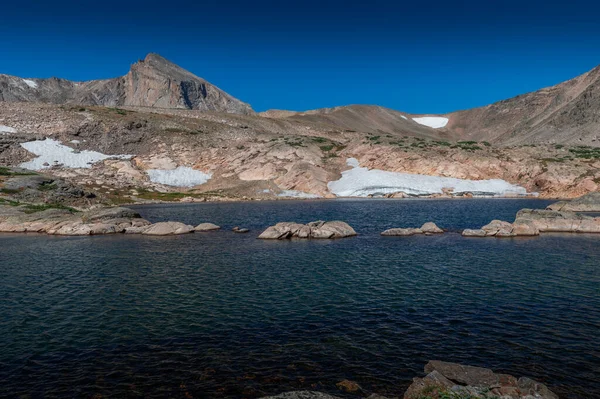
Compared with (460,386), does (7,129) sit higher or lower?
higher

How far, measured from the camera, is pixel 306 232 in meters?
41.7

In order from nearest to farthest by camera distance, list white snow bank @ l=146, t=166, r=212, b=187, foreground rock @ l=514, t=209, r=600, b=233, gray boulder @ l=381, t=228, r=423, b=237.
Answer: gray boulder @ l=381, t=228, r=423, b=237, foreground rock @ l=514, t=209, r=600, b=233, white snow bank @ l=146, t=166, r=212, b=187

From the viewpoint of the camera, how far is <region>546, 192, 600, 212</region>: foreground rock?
59.2 m

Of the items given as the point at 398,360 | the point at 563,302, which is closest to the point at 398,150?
the point at 563,302

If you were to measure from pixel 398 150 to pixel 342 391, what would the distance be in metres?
101

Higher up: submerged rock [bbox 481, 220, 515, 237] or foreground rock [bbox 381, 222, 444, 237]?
submerged rock [bbox 481, 220, 515, 237]

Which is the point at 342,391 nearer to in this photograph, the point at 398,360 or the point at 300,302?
the point at 398,360

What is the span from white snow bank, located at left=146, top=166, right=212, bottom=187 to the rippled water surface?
67.5 meters

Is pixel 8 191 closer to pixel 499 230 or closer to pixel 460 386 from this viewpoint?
pixel 499 230

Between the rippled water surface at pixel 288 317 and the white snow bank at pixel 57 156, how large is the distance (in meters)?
71.7

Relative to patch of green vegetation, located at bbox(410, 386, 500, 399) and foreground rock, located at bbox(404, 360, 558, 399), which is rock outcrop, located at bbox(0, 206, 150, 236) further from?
patch of green vegetation, located at bbox(410, 386, 500, 399)

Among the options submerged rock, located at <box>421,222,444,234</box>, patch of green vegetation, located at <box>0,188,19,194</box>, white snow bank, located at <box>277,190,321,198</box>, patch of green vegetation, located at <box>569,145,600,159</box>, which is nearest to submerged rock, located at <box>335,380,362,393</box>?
submerged rock, located at <box>421,222,444,234</box>

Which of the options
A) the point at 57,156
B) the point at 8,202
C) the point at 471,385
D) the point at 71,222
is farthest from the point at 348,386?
the point at 57,156

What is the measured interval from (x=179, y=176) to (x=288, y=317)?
91950 millimetres
